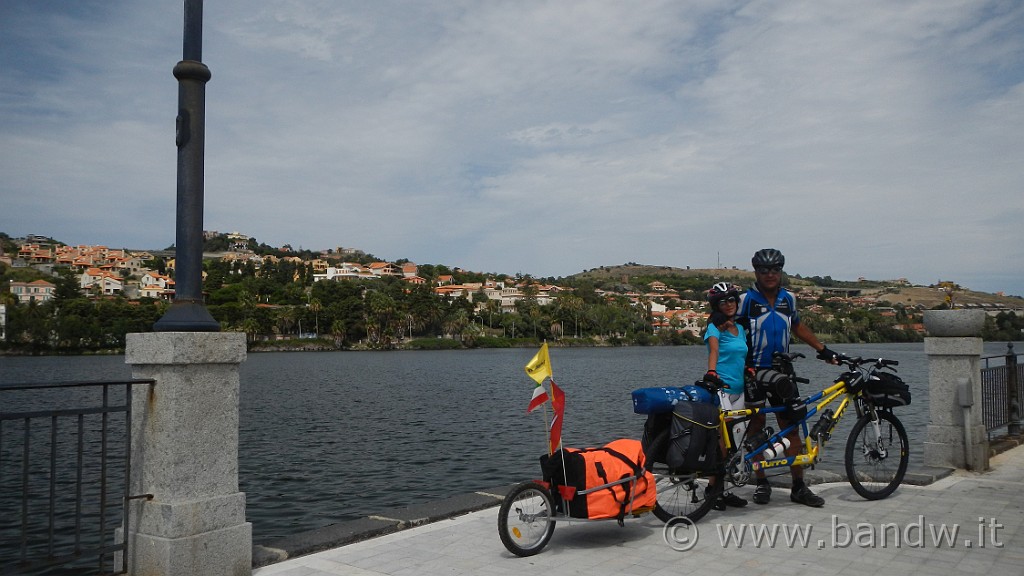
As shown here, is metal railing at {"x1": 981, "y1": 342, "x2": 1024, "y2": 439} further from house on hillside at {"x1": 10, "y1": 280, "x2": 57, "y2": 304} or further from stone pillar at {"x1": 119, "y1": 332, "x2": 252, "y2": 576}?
house on hillside at {"x1": 10, "y1": 280, "x2": 57, "y2": 304}

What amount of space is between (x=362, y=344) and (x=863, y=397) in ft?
394

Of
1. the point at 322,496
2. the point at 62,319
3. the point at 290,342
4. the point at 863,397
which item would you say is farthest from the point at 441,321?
the point at 863,397

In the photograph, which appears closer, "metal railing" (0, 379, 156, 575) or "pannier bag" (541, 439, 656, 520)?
"metal railing" (0, 379, 156, 575)

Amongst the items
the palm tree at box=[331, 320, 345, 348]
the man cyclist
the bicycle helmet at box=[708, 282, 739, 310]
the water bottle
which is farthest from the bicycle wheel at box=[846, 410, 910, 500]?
the palm tree at box=[331, 320, 345, 348]

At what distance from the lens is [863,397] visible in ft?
21.7

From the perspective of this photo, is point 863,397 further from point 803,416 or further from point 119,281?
point 119,281

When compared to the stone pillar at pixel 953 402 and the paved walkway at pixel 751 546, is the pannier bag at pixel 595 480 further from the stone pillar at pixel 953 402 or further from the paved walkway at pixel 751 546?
the stone pillar at pixel 953 402

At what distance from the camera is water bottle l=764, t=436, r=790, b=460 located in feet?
20.7

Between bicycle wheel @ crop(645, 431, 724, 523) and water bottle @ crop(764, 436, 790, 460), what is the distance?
0.58 metres

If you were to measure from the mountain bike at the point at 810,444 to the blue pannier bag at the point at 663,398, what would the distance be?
0.50 feet

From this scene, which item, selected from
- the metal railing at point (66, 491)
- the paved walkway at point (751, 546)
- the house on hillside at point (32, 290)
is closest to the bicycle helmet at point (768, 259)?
the paved walkway at point (751, 546)

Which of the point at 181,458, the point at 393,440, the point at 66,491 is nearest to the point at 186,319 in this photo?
the point at 181,458

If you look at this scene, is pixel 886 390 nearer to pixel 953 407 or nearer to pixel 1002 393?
pixel 953 407

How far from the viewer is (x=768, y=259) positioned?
6.64 meters
